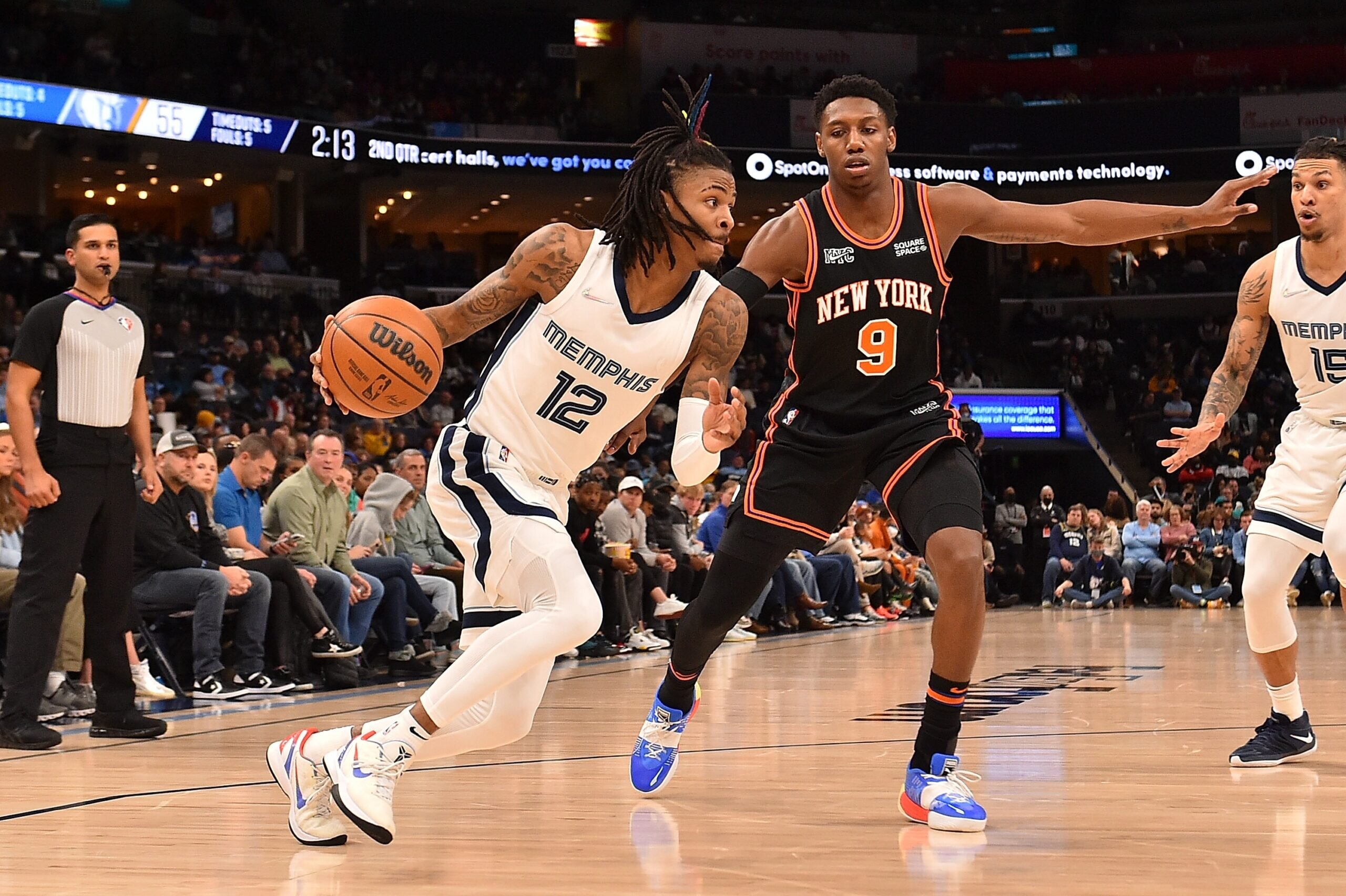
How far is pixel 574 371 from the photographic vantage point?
4000 mm

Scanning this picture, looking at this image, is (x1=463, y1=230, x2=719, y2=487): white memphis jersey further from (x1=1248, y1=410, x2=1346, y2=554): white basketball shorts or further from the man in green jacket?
the man in green jacket

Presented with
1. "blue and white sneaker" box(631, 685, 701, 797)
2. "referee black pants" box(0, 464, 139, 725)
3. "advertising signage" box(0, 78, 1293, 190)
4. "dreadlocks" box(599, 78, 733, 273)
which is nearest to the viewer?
"dreadlocks" box(599, 78, 733, 273)

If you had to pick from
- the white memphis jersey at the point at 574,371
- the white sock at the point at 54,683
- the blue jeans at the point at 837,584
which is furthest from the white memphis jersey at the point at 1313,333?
the blue jeans at the point at 837,584

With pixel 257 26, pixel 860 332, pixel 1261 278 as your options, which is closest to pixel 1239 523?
pixel 1261 278

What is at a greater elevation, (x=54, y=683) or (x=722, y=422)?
(x=722, y=422)

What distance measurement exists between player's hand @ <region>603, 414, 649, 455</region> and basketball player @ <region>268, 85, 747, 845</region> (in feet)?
0.66

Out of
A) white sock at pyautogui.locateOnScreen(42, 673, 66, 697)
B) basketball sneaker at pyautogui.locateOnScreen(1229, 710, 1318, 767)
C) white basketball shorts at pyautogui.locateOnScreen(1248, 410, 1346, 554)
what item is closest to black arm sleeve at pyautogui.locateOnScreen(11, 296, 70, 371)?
white sock at pyautogui.locateOnScreen(42, 673, 66, 697)

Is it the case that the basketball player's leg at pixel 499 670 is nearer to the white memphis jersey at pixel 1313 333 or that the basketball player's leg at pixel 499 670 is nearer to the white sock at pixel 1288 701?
the white sock at pixel 1288 701

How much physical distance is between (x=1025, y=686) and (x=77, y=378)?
5295 millimetres

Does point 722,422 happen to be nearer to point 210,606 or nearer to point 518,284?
point 518,284

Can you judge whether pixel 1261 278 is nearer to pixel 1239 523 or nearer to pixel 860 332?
pixel 860 332

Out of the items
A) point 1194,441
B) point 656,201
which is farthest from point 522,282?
point 1194,441

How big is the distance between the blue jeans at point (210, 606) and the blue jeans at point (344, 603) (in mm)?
471

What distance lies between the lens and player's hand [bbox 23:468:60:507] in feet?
19.2
